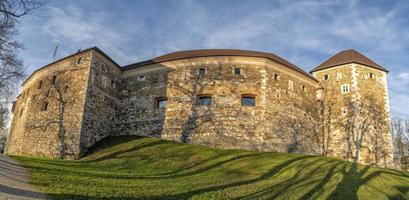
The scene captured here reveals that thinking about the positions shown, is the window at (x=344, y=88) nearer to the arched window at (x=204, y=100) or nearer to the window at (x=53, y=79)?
the arched window at (x=204, y=100)

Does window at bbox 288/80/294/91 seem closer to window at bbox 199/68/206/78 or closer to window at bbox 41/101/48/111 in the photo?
window at bbox 199/68/206/78

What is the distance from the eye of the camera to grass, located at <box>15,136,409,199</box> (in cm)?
954

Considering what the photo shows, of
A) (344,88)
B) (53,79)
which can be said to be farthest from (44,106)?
(344,88)

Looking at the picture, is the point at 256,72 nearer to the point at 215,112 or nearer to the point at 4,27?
the point at 215,112

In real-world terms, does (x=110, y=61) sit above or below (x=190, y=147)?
above

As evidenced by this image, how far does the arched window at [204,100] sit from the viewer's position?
22.0 meters

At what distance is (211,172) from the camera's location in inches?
537

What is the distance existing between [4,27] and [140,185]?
6.30 meters

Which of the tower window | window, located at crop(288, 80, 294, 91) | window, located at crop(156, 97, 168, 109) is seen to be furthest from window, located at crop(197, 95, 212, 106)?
window, located at crop(288, 80, 294, 91)

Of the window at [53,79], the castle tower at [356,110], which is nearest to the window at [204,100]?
the castle tower at [356,110]

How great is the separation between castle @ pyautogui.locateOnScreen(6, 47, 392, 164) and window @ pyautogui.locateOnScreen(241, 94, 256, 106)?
0.10m

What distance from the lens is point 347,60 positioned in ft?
86.3

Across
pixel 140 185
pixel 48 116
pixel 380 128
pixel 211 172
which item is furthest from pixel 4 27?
pixel 380 128

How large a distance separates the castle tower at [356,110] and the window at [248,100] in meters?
7.02
